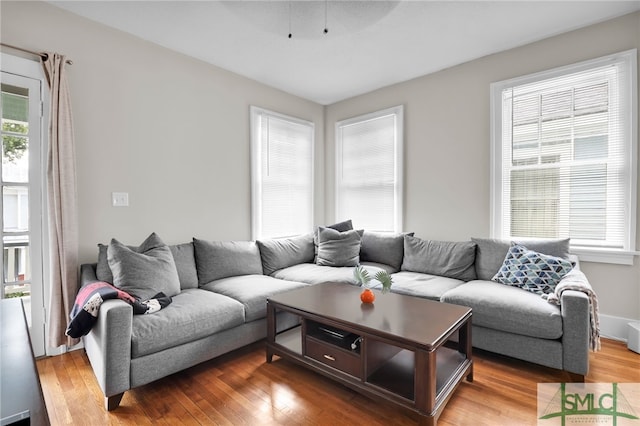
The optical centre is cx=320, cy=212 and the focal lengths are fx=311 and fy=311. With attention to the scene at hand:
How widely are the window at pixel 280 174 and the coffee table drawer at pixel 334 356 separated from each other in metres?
2.00

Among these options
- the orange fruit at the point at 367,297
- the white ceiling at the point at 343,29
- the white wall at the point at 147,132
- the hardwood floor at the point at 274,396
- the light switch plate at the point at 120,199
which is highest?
the white ceiling at the point at 343,29

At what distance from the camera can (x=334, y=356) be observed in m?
1.93

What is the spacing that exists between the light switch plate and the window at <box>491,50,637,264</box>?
3579mm

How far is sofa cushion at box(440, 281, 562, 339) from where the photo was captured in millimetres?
2049

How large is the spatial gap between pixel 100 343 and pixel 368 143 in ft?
11.7

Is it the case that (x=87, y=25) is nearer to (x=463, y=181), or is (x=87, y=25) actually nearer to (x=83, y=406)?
(x=83, y=406)

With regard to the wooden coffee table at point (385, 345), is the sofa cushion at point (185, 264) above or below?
above

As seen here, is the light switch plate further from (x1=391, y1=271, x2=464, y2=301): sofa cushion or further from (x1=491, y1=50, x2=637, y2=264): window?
(x1=491, y1=50, x2=637, y2=264): window

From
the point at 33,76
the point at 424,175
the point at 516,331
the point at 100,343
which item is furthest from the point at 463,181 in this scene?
the point at 33,76

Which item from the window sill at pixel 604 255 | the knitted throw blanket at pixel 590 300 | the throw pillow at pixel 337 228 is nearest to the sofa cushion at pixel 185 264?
the throw pillow at pixel 337 228

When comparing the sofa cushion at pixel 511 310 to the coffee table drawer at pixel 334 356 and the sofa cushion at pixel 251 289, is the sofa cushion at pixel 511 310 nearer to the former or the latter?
the coffee table drawer at pixel 334 356

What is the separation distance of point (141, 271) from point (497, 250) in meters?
3.03

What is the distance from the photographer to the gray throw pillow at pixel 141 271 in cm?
221

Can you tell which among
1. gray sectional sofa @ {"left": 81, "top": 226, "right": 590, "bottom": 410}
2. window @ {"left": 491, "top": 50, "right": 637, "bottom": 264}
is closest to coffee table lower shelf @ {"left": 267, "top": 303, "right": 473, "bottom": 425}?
gray sectional sofa @ {"left": 81, "top": 226, "right": 590, "bottom": 410}
